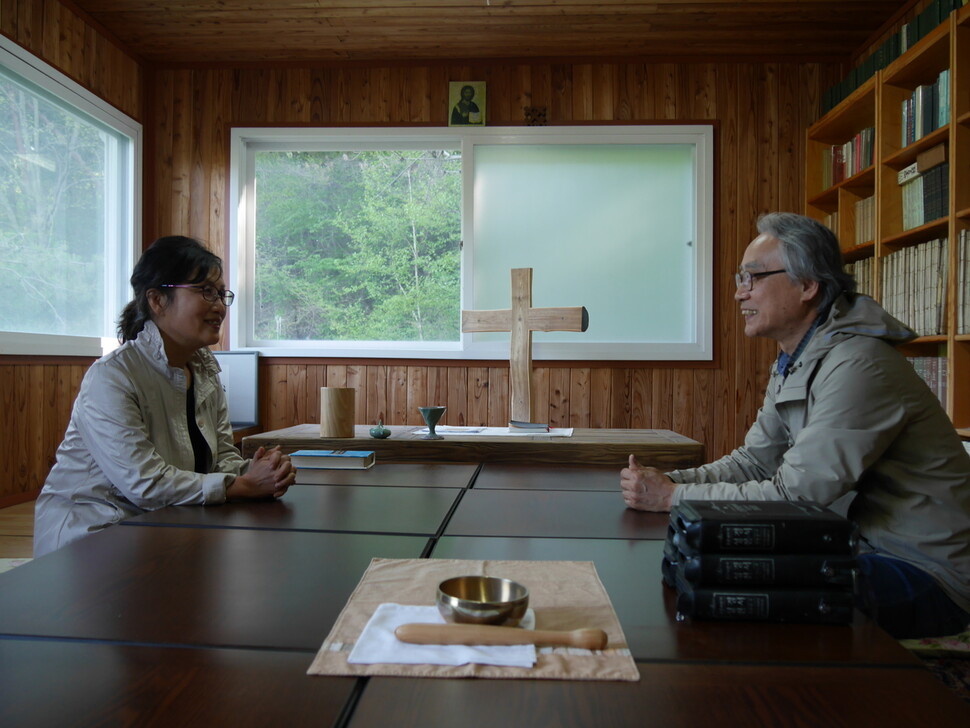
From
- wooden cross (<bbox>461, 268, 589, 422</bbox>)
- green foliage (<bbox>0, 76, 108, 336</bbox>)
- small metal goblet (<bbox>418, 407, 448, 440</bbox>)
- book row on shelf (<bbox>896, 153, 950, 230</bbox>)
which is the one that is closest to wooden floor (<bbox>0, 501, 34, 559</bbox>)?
green foliage (<bbox>0, 76, 108, 336</bbox>)

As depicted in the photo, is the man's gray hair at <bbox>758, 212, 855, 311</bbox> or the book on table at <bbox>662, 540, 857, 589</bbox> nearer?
the book on table at <bbox>662, 540, 857, 589</bbox>

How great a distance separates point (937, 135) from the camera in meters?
3.20

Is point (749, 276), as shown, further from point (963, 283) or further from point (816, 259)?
point (963, 283)

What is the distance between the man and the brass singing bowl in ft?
2.30

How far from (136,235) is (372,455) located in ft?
10.1

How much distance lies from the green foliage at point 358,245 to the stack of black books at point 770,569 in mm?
3817

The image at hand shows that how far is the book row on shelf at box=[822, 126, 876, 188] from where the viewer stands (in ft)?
12.6

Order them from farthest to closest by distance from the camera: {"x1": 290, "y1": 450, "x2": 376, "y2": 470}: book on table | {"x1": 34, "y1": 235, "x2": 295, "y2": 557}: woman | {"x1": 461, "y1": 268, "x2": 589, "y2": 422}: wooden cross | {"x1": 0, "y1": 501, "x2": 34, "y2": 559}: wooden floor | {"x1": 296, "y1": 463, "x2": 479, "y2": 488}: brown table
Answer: {"x1": 461, "y1": 268, "x2": 589, "y2": 422}: wooden cross < {"x1": 0, "y1": 501, "x2": 34, "y2": 559}: wooden floor < {"x1": 290, "y1": 450, "x2": 376, "y2": 470}: book on table < {"x1": 296, "y1": 463, "x2": 479, "y2": 488}: brown table < {"x1": 34, "y1": 235, "x2": 295, "y2": 557}: woman

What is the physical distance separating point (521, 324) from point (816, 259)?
202cm

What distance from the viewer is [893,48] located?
12.0 ft

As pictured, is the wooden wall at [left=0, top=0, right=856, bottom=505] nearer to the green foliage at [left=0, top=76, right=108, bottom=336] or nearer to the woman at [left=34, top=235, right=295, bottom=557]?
the green foliage at [left=0, top=76, right=108, bottom=336]

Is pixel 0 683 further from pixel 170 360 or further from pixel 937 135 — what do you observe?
pixel 937 135

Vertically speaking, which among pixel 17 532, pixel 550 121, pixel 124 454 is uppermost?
pixel 550 121

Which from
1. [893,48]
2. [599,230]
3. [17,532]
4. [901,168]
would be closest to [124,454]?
[17,532]
